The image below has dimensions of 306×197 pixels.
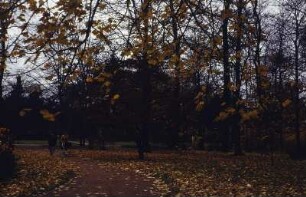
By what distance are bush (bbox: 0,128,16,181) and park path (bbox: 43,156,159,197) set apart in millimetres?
2258

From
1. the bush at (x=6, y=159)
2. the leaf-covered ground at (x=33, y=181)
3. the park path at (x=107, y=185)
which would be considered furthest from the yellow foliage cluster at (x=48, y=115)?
the bush at (x=6, y=159)

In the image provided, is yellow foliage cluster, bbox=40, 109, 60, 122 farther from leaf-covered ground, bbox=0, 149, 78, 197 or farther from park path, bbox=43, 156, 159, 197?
leaf-covered ground, bbox=0, 149, 78, 197

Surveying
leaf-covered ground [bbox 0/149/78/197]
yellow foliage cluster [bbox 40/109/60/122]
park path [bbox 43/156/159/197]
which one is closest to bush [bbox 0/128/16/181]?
leaf-covered ground [bbox 0/149/78/197]

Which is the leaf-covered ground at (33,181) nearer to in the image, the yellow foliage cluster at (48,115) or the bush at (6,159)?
the bush at (6,159)

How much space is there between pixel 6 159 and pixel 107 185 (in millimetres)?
4580

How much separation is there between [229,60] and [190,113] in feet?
110

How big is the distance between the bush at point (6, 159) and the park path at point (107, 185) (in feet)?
7.41

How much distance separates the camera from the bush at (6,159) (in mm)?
17703

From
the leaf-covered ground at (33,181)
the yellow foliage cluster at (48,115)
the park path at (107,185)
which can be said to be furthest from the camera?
the leaf-covered ground at (33,181)

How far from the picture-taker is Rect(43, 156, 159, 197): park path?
13.6m

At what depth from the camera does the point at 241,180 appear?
53.5 ft

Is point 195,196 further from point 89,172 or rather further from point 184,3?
point 89,172

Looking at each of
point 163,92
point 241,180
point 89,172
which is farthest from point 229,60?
point 163,92

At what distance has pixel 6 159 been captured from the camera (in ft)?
59.7
